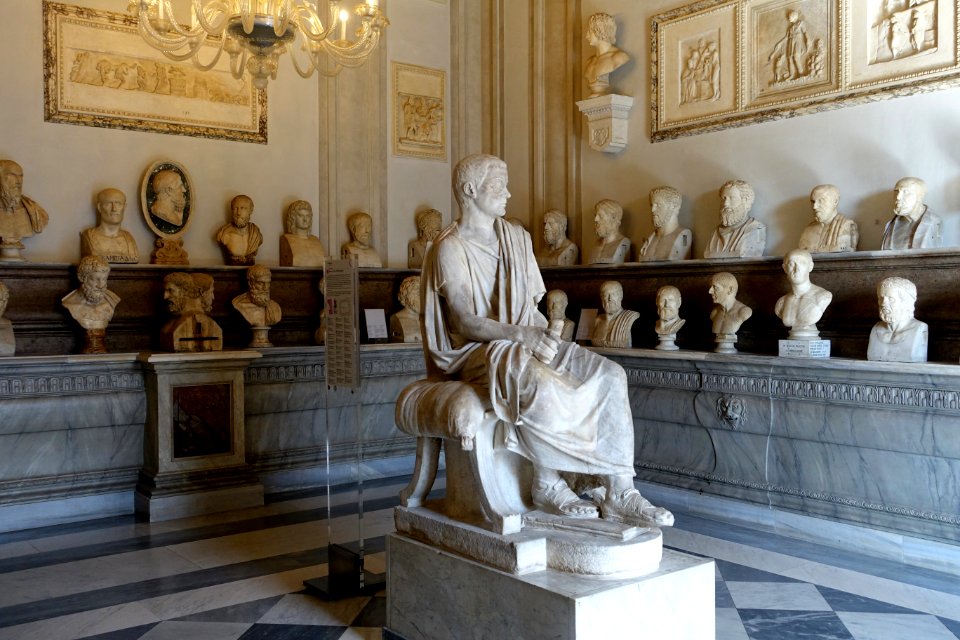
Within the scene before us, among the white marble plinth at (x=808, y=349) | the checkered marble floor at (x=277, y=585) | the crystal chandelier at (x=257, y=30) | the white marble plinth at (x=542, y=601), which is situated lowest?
the checkered marble floor at (x=277, y=585)

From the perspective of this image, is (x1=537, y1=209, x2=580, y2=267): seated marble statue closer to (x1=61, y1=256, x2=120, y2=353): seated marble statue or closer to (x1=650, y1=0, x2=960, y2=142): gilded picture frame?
(x1=650, y1=0, x2=960, y2=142): gilded picture frame

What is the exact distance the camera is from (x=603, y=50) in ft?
25.1

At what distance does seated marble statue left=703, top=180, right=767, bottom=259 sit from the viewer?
6551 millimetres

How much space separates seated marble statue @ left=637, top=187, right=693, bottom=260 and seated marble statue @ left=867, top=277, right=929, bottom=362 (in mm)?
1993

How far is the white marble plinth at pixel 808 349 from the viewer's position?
5.63 m

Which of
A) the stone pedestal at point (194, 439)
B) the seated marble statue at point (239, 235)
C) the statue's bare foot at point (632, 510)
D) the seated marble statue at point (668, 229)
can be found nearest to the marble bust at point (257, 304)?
the seated marble statue at point (239, 235)

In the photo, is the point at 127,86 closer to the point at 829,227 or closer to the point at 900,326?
the point at 829,227

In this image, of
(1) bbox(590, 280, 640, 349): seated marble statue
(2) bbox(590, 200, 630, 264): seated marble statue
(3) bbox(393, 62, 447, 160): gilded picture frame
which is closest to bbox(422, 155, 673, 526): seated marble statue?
(1) bbox(590, 280, 640, 349): seated marble statue

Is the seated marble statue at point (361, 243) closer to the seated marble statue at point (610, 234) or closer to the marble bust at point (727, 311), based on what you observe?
the seated marble statue at point (610, 234)

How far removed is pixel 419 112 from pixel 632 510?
19.9 ft

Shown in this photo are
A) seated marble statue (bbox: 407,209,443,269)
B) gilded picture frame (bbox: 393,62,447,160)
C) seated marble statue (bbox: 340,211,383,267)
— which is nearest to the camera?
seated marble statue (bbox: 340,211,383,267)

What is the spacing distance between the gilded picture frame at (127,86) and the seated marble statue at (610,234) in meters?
3.05

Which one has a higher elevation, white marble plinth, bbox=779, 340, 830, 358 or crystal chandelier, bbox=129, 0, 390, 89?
crystal chandelier, bbox=129, 0, 390, 89

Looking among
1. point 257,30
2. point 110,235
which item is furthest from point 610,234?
point 110,235
